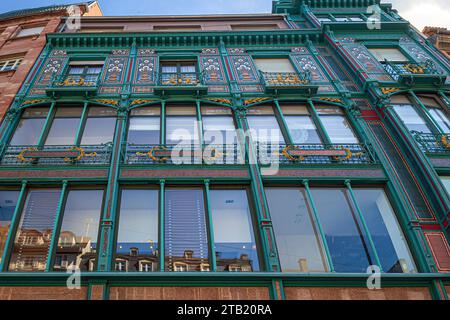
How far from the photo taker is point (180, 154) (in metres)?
14.9

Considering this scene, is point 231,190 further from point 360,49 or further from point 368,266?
point 360,49

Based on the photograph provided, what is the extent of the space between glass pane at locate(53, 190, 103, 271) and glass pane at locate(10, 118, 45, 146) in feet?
11.9

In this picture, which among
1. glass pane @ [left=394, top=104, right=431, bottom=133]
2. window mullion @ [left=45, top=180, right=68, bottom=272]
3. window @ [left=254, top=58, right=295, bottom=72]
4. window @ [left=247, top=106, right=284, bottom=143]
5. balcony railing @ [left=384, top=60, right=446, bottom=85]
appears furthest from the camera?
window @ [left=254, top=58, right=295, bottom=72]

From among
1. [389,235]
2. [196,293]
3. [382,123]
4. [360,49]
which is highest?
[360,49]

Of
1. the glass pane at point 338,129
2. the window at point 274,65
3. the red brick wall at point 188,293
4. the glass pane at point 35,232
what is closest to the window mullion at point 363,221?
the glass pane at point 338,129

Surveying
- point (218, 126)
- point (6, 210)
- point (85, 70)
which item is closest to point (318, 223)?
point (218, 126)

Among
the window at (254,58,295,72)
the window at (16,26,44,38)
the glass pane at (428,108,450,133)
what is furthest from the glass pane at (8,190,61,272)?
the glass pane at (428,108,450,133)

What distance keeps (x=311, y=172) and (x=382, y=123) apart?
4.44 metres

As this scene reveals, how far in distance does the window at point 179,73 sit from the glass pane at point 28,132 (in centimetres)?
552

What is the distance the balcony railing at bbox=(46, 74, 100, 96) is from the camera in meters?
17.5

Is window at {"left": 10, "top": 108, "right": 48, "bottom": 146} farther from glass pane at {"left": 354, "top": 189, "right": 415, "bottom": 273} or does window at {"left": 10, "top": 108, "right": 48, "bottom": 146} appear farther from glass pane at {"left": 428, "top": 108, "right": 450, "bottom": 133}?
glass pane at {"left": 428, "top": 108, "right": 450, "bottom": 133}

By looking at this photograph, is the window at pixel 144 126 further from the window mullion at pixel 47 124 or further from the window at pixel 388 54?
the window at pixel 388 54
